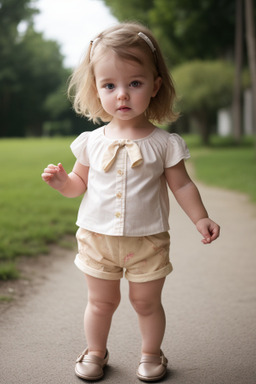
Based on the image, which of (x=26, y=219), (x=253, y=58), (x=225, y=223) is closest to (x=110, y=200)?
(x=26, y=219)

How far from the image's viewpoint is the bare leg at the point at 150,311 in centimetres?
204

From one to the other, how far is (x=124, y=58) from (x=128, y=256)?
Answer: 796 millimetres

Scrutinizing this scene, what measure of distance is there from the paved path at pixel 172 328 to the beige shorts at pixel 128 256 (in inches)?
17.4

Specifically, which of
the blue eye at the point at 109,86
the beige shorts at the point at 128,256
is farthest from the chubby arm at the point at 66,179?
the blue eye at the point at 109,86

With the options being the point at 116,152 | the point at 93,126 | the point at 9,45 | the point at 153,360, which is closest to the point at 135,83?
the point at 116,152

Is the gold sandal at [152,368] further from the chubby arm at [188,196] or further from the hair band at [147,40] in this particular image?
the hair band at [147,40]

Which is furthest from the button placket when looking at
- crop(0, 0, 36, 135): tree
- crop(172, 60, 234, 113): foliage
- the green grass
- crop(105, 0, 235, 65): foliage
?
crop(105, 0, 235, 65): foliage

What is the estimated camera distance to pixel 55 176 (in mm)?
2076

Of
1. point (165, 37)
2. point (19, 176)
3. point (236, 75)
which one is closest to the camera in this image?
point (19, 176)

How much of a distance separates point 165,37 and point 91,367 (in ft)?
73.3

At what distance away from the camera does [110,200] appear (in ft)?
6.50

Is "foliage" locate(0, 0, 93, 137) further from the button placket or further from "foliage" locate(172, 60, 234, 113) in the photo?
the button placket

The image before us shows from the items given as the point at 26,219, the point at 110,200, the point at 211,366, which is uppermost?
the point at 110,200

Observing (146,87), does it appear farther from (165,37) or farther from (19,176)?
(165,37)
